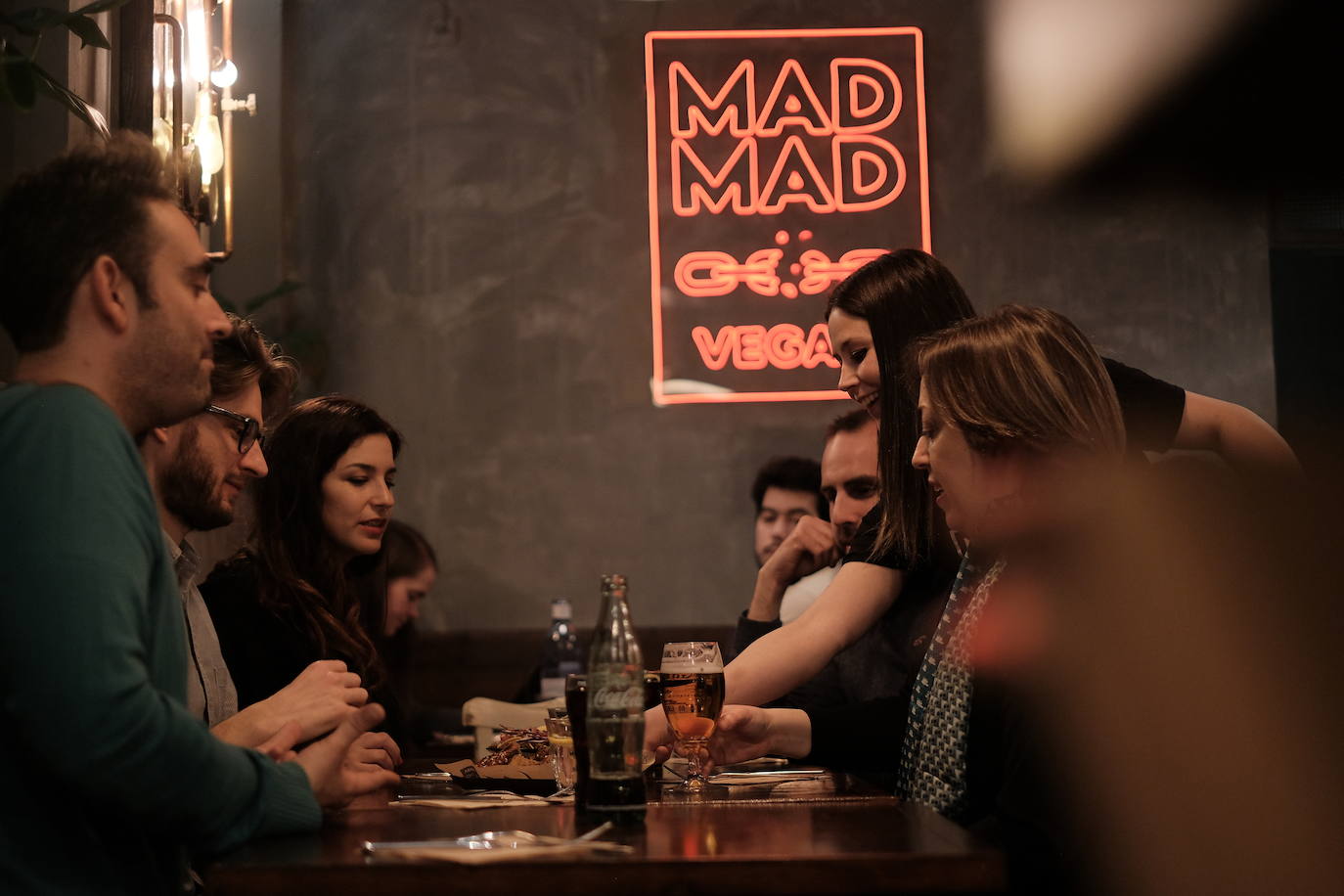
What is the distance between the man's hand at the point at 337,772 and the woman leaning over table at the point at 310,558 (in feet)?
2.94

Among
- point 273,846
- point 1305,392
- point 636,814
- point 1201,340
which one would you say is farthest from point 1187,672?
point 1305,392

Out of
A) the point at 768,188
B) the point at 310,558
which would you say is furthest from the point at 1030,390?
the point at 768,188

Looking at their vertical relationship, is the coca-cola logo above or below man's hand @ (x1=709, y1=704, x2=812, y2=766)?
above

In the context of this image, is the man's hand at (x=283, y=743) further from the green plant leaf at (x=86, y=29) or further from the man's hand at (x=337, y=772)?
the green plant leaf at (x=86, y=29)

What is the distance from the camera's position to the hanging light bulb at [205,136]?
11.3 feet

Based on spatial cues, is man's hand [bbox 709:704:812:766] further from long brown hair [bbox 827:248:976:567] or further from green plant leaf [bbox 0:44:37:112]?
green plant leaf [bbox 0:44:37:112]

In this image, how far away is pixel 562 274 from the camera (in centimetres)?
576

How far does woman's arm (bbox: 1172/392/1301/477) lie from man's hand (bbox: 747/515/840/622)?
3.11 feet

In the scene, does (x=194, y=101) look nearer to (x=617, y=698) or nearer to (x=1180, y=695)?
(x=617, y=698)

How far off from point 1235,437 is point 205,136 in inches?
100

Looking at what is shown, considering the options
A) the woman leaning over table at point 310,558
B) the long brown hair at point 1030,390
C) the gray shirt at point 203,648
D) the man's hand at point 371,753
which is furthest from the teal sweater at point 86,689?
the woman leaning over table at point 310,558

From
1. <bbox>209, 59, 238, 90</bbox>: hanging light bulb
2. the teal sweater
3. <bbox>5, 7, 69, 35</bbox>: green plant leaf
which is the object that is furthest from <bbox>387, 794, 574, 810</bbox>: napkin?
<bbox>209, 59, 238, 90</bbox>: hanging light bulb

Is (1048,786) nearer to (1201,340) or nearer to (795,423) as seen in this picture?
(795,423)

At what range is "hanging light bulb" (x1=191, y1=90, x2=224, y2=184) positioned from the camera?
11.3 ft
